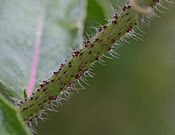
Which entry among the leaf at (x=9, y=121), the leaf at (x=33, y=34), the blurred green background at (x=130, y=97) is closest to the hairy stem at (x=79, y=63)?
the leaf at (x=9, y=121)

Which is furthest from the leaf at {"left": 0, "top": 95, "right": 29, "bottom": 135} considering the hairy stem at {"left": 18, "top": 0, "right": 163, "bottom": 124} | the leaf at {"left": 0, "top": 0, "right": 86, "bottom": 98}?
the leaf at {"left": 0, "top": 0, "right": 86, "bottom": 98}

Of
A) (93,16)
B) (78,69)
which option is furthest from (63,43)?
(78,69)

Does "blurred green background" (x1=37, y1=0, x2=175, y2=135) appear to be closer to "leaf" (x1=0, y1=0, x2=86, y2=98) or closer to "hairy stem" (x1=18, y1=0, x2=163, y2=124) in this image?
"leaf" (x1=0, y1=0, x2=86, y2=98)

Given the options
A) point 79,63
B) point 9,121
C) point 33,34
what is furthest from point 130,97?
point 9,121

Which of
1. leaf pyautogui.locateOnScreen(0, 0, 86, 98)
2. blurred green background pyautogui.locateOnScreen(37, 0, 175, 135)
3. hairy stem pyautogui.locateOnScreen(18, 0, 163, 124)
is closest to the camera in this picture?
hairy stem pyautogui.locateOnScreen(18, 0, 163, 124)

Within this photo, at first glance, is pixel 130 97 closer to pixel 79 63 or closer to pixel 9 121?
pixel 79 63

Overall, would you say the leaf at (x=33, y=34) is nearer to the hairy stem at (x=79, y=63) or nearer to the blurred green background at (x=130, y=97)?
the hairy stem at (x=79, y=63)
